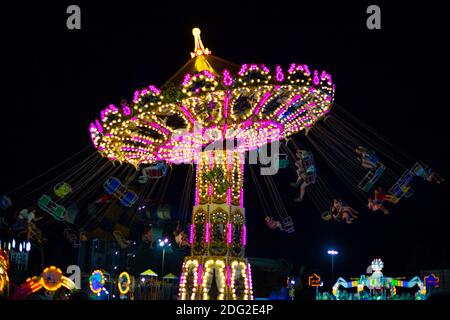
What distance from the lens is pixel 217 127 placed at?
56.5 feet

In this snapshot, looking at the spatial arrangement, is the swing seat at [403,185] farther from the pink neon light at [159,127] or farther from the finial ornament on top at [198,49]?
the finial ornament on top at [198,49]

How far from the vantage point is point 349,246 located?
36562mm

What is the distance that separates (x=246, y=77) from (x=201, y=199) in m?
4.54

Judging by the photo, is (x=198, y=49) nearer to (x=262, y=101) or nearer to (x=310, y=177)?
(x=262, y=101)

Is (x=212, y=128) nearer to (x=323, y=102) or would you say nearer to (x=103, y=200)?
(x=323, y=102)

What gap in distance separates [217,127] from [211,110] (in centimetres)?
61

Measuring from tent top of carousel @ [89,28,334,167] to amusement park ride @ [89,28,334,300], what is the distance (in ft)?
0.09

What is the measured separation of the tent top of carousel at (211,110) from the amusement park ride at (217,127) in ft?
0.09

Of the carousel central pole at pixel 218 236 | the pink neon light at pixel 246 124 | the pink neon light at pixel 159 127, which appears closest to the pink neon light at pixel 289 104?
the pink neon light at pixel 246 124

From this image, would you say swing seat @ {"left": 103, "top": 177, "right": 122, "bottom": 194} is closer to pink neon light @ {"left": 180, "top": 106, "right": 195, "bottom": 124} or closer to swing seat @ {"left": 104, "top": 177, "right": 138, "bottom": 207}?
swing seat @ {"left": 104, "top": 177, "right": 138, "bottom": 207}

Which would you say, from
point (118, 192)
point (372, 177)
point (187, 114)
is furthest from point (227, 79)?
point (118, 192)

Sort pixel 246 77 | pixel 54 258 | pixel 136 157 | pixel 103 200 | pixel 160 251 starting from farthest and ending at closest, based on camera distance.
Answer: pixel 160 251, pixel 54 258, pixel 103 200, pixel 136 157, pixel 246 77
